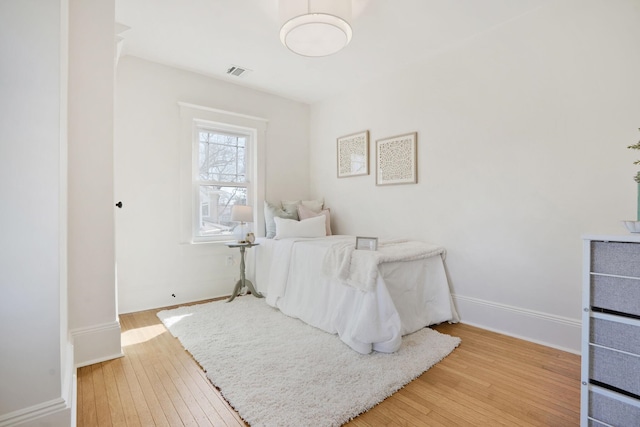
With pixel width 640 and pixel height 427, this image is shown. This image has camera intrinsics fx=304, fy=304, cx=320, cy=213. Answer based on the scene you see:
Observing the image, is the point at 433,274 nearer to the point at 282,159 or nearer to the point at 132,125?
the point at 282,159

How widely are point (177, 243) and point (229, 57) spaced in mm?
2065

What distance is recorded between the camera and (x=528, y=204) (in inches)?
95.7

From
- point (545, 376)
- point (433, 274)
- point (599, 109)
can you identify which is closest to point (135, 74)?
point (433, 274)

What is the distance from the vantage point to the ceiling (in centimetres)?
234

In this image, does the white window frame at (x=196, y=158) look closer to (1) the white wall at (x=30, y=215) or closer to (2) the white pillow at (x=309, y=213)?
(2) the white pillow at (x=309, y=213)

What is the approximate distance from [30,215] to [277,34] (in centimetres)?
234

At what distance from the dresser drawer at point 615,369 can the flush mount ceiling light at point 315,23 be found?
2.22 m

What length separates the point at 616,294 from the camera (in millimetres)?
1232

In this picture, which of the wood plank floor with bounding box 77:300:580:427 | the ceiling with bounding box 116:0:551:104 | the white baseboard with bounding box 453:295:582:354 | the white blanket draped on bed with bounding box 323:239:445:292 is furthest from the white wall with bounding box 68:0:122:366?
the white baseboard with bounding box 453:295:582:354

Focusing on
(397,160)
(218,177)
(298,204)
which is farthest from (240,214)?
(397,160)

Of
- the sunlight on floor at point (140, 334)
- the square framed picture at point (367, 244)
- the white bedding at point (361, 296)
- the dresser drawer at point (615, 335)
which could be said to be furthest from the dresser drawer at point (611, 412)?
the sunlight on floor at point (140, 334)

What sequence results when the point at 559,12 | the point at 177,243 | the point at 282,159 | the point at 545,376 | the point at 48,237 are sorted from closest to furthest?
the point at 48,237 → the point at 545,376 → the point at 559,12 → the point at 177,243 → the point at 282,159

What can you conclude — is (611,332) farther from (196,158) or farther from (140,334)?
(196,158)

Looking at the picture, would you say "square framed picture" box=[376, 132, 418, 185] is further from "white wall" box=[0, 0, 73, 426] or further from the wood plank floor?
"white wall" box=[0, 0, 73, 426]
